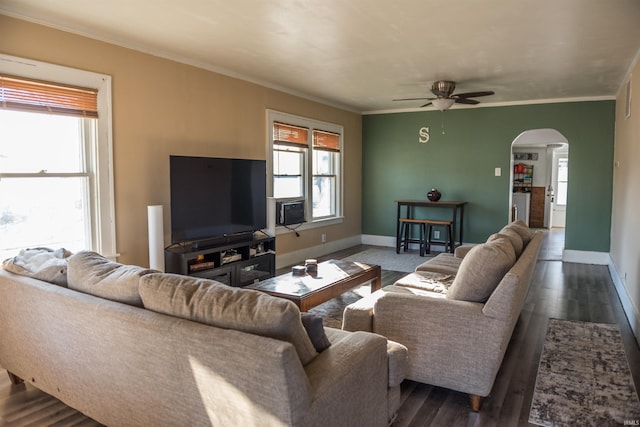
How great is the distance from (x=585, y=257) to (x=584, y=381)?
15.1 ft

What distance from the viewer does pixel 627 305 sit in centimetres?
416

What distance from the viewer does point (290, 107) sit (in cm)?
625

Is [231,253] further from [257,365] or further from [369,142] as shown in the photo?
[369,142]

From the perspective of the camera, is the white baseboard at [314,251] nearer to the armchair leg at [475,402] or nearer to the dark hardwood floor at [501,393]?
the dark hardwood floor at [501,393]

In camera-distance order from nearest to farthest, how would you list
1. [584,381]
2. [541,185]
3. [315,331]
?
[315,331] → [584,381] → [541,185]

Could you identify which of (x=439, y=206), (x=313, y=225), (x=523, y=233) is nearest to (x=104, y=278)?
(x=523, y=233)

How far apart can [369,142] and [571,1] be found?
5.33m

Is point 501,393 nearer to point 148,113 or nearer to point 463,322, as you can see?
point 463,322

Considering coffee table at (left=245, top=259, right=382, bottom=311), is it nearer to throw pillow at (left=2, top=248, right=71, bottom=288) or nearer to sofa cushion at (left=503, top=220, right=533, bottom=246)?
sofa cushion at (left=503, top=220, right=533, bottom=246)

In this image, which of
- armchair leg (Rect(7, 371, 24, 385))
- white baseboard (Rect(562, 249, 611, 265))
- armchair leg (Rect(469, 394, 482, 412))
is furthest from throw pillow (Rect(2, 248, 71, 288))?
white baseboard (Rect(562, 249, 611, 265))

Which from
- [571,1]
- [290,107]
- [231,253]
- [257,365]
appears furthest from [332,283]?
[290,107]

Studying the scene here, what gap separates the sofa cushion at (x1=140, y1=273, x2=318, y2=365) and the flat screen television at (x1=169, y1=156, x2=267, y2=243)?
250 centimetres

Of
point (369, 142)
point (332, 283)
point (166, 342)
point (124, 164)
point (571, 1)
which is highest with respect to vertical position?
point (571, 1)

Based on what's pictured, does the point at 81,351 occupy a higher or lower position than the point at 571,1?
lower
